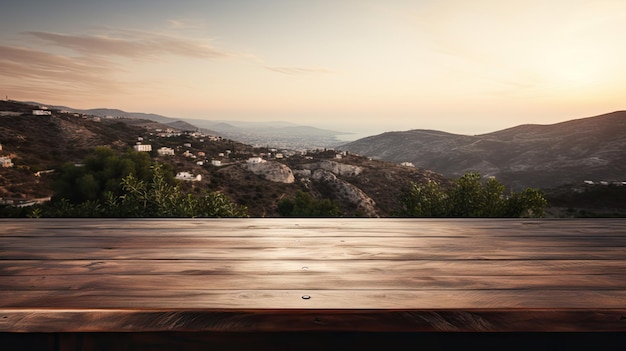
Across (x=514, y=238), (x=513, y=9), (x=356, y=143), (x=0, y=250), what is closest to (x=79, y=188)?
(x=0, y=250)

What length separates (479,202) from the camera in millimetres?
6129

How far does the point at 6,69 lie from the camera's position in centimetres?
4256

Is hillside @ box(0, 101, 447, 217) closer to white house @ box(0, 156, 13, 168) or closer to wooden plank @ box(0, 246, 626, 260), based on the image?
white house @ box(0, 156, 13, 168)

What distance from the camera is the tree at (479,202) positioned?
6.09m

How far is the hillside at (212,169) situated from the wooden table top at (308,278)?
93.6ft

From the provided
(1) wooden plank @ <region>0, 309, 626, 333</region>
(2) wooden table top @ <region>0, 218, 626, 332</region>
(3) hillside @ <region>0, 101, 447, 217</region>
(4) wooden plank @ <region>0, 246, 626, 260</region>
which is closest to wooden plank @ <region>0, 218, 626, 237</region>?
(2) wooden table top @ <region>0, 218, 626, 332</region>

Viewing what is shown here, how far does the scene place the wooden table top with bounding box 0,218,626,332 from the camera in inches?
40.5

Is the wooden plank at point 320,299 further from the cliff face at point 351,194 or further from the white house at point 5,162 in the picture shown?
the white house at point 5,162

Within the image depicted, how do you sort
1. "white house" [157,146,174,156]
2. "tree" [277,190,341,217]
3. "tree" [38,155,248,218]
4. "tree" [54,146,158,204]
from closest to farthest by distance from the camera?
"tree" [38,155,248,218]
"tree" [54,146,158,204]
"tree" [277,190,341,217]
"white house" [157,146,174,156]

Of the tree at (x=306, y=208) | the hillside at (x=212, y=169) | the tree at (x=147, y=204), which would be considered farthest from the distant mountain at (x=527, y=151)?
the tree at (x=147, y=204)

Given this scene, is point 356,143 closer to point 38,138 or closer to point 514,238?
point 38,138

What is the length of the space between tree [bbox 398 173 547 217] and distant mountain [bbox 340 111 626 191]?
6586 centimetres

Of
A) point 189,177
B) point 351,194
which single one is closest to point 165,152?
point 189,177

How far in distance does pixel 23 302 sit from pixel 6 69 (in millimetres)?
57239
